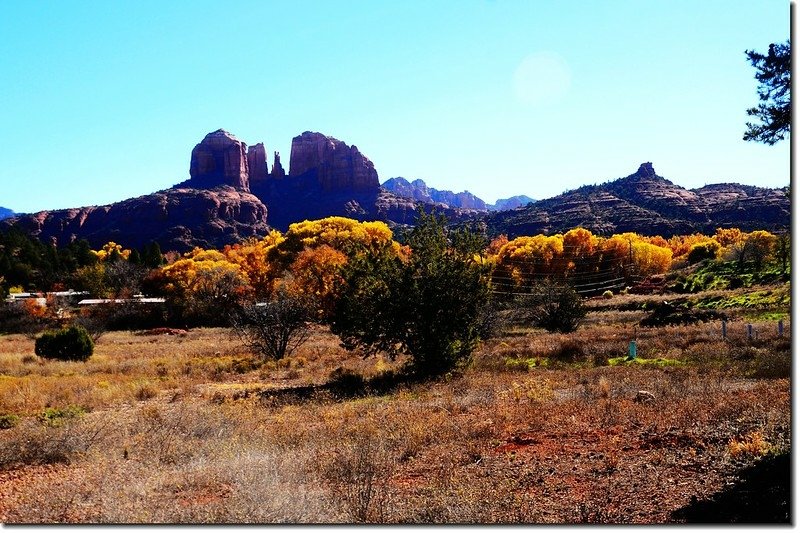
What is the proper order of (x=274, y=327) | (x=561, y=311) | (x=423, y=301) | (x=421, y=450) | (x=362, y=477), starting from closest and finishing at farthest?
(x=362, y=477)
(x=421, y=450)
(x=423, y=301)
(x=274, y=327)
(x=561, y=311)

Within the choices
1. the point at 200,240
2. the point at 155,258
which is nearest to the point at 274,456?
the point at 155,258

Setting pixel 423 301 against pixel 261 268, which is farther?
pixel 261 268

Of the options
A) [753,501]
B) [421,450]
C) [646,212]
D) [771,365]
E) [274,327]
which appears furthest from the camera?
[646,212]

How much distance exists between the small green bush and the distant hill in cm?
10813

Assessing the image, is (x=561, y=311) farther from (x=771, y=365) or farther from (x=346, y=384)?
(x=346, y=384)

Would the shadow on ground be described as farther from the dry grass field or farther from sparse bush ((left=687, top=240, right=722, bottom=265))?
sparse bush ((left=687, top=240, right=722, bottom=265))

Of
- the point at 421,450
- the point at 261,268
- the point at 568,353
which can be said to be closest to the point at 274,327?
the point at 568,353

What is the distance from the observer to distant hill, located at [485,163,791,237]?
139750 mm

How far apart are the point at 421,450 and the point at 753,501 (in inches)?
178

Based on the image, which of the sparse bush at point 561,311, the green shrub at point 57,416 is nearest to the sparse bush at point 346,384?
the green shrub at point 57,416

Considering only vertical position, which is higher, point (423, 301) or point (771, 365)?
point (423, 301)

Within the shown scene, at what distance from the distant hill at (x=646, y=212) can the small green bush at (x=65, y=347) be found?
108131mm

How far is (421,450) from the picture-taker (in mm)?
8766

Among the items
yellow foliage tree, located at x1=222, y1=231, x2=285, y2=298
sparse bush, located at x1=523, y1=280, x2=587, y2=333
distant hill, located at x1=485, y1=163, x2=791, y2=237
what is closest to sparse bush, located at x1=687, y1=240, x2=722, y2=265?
distant hill, located at x1=485, y1=163, x2=791, y2=237
